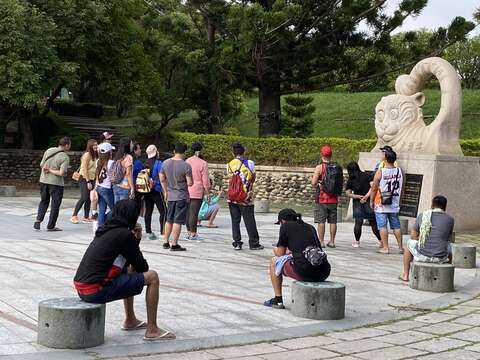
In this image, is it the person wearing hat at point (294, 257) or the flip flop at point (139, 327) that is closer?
the flip flop at point (139, 327)

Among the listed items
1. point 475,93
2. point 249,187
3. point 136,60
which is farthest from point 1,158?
point 475,93

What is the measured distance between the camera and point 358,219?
1173cm

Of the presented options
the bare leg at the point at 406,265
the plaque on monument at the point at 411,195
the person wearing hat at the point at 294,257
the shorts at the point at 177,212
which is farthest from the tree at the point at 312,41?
the person wearing hat at the point at 294,257

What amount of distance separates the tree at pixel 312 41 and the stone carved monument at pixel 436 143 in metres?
6.71

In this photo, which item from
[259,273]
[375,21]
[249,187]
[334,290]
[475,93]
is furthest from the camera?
[475,93]

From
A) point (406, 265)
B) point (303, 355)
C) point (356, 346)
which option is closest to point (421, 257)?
point (406, 265)

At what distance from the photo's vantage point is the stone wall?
89.0 feet

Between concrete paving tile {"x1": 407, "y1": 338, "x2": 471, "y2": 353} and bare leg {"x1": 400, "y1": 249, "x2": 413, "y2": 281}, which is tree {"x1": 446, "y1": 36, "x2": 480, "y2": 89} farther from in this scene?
concrete paving tile {"x1": 407, "y1": 338, "x2": 471, "y2": 353}

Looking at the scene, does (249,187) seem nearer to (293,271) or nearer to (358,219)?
(358,219)

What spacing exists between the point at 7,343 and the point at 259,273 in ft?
14.0

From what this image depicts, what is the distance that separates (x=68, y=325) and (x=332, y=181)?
655 centimetres

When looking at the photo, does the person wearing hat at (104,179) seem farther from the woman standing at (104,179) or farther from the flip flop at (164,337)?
the flip flop at (164,337)

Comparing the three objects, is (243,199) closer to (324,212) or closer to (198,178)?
(198,178)

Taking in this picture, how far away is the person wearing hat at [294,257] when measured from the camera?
681 centimetres
